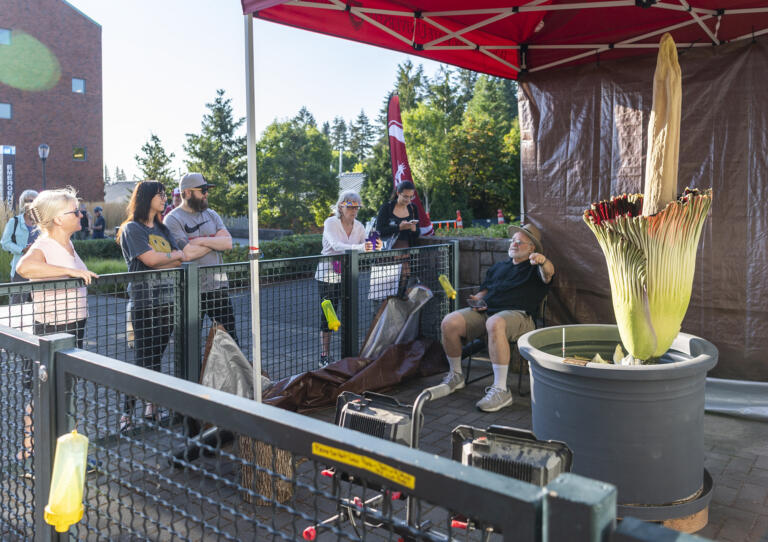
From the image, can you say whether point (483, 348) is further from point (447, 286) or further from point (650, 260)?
point (650, 260)

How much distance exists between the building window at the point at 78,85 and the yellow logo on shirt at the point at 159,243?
127 feet

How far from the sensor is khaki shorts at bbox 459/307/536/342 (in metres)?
5.19

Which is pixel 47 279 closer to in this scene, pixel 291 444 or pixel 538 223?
pixel 291 444

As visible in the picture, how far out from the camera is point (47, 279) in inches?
143

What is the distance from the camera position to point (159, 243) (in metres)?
4.65

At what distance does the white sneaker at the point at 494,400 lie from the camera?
491 cm

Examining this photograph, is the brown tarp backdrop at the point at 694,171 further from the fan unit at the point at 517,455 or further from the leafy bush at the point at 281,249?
the leafy bush at the point at 281,249

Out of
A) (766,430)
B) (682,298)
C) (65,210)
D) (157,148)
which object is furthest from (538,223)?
(157,148)

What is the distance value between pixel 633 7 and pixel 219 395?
488cm

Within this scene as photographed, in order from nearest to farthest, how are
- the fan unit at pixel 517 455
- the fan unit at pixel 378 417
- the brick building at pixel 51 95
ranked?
the fan unit at pixel 517 455, the fan unit at pixel 378 417, the brick building at pixel 51 95

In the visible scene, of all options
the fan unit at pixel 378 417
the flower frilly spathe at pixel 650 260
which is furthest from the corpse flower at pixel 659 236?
the fan unit at pixel 378 417

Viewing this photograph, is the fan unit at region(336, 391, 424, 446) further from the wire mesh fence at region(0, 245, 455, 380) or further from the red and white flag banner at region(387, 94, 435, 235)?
the red and white flag banner at region(387, 94, 435, 235)

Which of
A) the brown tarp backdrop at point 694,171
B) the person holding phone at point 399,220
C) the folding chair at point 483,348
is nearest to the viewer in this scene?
the brown tarp backdrop at point 694,171

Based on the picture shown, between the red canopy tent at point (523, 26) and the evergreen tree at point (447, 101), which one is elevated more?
the evergreen tree at point (447, 101)
